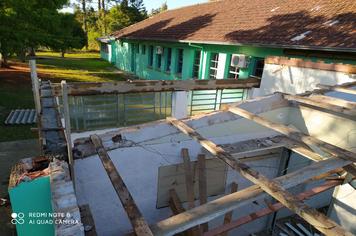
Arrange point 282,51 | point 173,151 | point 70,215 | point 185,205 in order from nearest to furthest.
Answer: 1. point 70,215
2. point 173,151
3. point 185,205
4. point 282,51

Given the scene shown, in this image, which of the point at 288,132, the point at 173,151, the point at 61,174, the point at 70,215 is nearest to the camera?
the point at 70,215

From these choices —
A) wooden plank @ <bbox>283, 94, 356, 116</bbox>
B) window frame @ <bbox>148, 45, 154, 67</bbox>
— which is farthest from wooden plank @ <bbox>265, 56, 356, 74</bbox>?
window frame @ <bbox>148, 45, 154, 67</bbox>

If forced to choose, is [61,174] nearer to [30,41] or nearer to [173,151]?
[173,151]

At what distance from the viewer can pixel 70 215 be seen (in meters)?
2.16

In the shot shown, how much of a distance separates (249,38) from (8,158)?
9.16 meters

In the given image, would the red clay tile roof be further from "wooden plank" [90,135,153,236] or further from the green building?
"wooden plank" [90,135,153,236]

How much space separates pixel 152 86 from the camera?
8.11 metres

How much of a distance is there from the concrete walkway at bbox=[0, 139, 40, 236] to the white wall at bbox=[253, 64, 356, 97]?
7.45m

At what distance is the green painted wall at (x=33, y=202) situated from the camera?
2.54 m

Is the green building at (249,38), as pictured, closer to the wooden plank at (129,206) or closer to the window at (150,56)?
the window at (150,56)

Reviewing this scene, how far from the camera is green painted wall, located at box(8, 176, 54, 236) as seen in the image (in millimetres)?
2545

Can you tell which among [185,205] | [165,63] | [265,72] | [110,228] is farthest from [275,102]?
[165,63]

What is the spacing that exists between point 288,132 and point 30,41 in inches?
627

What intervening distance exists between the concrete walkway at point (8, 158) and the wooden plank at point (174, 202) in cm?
320
